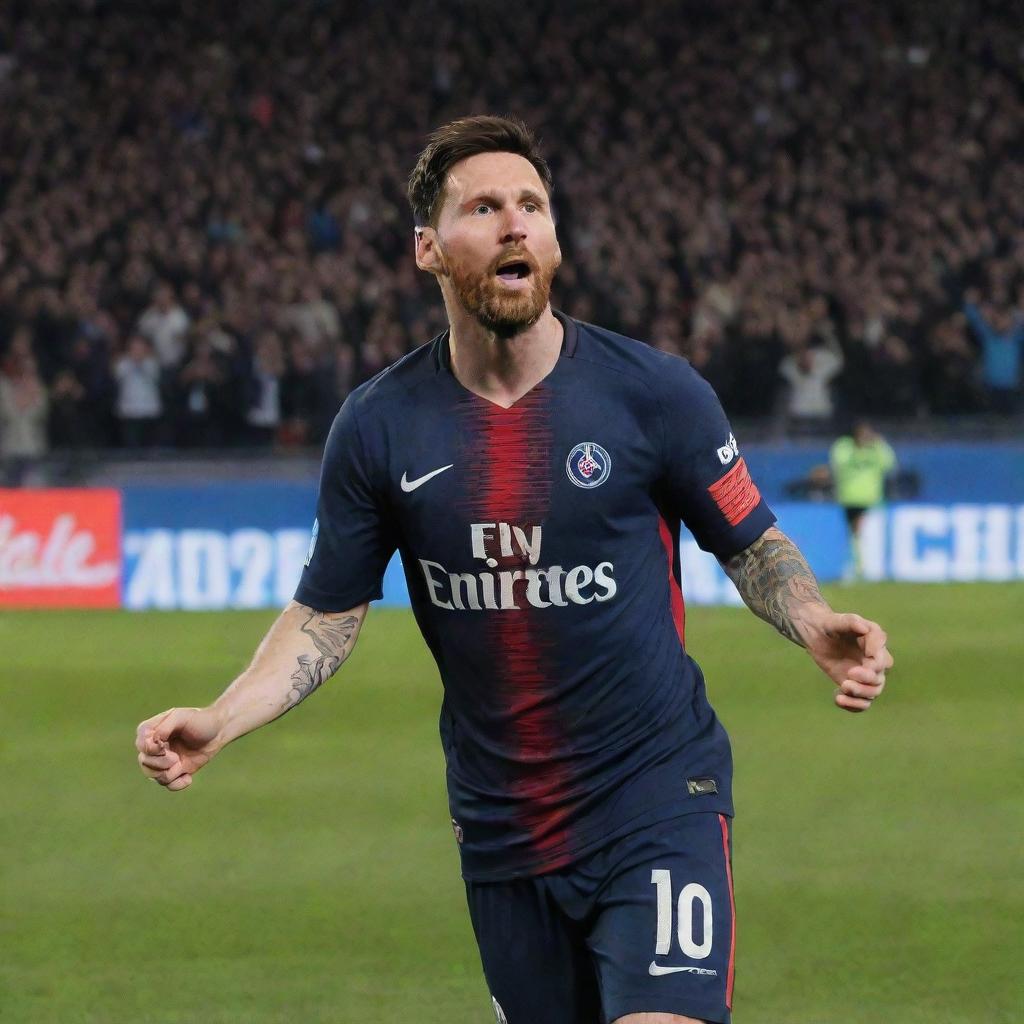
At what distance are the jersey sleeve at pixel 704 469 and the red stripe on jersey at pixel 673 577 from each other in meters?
0.05

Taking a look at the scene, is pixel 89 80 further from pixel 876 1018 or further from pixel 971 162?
pixel 876 1018

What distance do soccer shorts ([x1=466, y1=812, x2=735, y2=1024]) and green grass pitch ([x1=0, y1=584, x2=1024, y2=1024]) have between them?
2.76 metres

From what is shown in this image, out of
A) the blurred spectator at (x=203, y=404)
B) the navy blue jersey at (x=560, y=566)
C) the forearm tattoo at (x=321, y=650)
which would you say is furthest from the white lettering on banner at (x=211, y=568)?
the navy blue jersey at (x=560, y=566)

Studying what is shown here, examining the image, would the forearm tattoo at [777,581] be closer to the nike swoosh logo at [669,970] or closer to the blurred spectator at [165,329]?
the nike swoosh logo at [669,970]

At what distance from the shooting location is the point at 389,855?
9.04 metres

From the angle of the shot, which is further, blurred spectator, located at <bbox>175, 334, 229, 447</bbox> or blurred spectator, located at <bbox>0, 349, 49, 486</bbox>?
blurred spectator, located at <bbox>175, 334, 229, 447</bbox>

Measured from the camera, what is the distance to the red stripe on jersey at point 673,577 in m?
4.14

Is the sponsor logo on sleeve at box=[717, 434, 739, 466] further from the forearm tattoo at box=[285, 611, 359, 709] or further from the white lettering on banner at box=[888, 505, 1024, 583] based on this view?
the white lettering on banner at box=[888, 505, 1024, 583]

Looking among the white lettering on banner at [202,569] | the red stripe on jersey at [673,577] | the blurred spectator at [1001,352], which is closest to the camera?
the red stripe on jersey at [673,577]

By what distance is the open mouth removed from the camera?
3.90 m

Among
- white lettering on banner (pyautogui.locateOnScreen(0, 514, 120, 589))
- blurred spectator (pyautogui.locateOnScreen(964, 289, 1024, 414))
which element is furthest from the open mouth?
blurred spectator (pyautogui.locateOnScreen(964, 289, 1024, 414))

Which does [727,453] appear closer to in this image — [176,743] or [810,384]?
[176,743]

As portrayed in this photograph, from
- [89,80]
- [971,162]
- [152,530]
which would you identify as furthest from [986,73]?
[152,530]

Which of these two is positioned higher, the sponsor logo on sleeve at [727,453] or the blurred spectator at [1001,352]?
the blurred spectator at [1001,352]
